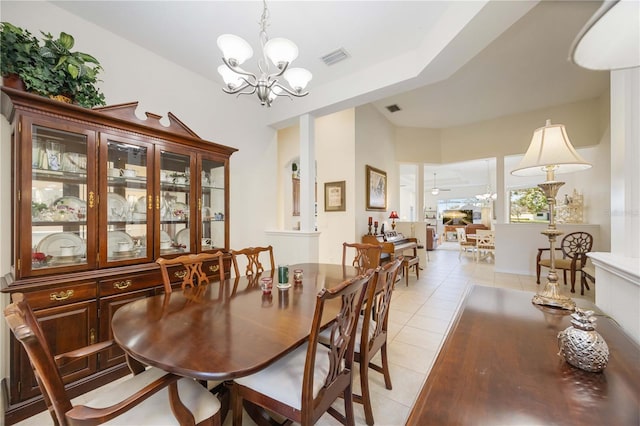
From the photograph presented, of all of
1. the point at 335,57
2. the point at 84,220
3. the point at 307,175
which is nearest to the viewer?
the point at 84,220

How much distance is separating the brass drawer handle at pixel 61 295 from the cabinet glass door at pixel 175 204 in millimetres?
721

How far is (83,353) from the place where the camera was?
Answer: 118 cm

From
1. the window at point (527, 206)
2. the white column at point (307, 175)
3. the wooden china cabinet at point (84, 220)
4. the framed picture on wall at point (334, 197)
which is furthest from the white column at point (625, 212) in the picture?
the window at point (527, 206)

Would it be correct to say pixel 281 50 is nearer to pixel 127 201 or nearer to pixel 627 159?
pixel 127 201

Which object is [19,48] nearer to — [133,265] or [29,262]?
[29,262]

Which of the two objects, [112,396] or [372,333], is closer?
[112,396]

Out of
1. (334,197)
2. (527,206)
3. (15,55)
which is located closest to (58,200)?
(15,55)

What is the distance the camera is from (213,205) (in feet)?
9.77

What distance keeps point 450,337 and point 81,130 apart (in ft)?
8.92

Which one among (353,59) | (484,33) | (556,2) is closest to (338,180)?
(353,59)

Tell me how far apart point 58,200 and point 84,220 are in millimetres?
223

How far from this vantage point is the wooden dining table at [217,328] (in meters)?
0.94

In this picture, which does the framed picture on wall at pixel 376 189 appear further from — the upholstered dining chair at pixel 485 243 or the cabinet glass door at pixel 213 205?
the upholstered dining chair at pixel 485 243

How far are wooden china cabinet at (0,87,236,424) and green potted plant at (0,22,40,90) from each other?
0.44ft
